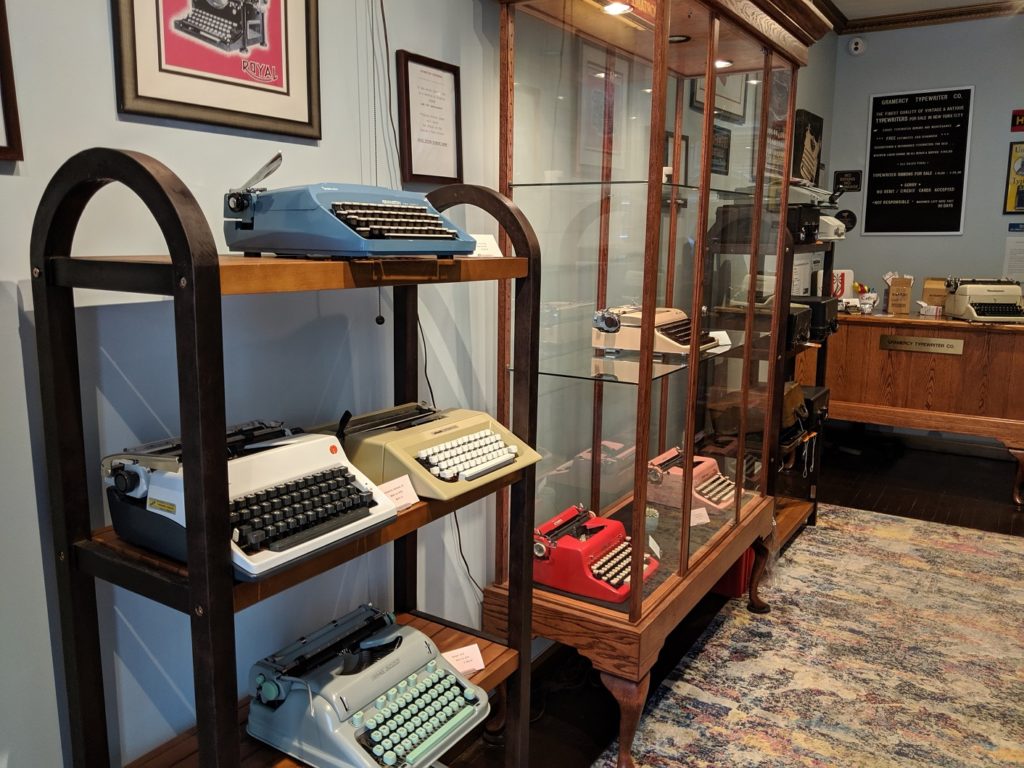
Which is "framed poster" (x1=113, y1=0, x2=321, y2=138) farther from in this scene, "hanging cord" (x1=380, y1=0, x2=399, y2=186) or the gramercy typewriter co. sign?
the gramercy typewriter co. sign

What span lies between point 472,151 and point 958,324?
3503 mm

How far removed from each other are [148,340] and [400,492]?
500mm

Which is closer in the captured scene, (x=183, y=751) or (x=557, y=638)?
(x=183, y=751)

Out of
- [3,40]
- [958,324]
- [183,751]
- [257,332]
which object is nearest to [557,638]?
[183,751]

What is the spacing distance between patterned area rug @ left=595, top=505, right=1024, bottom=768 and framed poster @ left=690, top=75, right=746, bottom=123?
67.9 inches

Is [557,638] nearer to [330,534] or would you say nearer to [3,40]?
[330,534]

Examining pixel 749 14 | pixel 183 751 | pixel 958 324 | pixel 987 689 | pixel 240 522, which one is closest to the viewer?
pixel 240 522

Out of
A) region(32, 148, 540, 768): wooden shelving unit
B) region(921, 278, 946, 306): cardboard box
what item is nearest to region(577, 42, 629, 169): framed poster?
region(32, 148, 540, 768): wooden shelving unit

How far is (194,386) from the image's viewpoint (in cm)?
96

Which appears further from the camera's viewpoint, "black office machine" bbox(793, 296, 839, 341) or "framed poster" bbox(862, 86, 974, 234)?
"framed poster" bbox(862, 86, 974, 234)

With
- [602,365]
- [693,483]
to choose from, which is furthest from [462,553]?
[693,483]

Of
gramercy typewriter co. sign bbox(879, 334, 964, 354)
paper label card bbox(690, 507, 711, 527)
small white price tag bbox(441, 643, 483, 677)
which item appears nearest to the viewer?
small white price tag bbox(441, 643, 483, 677)

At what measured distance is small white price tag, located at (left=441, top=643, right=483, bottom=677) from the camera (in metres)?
1.60

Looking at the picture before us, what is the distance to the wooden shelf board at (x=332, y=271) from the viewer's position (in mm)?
1021
